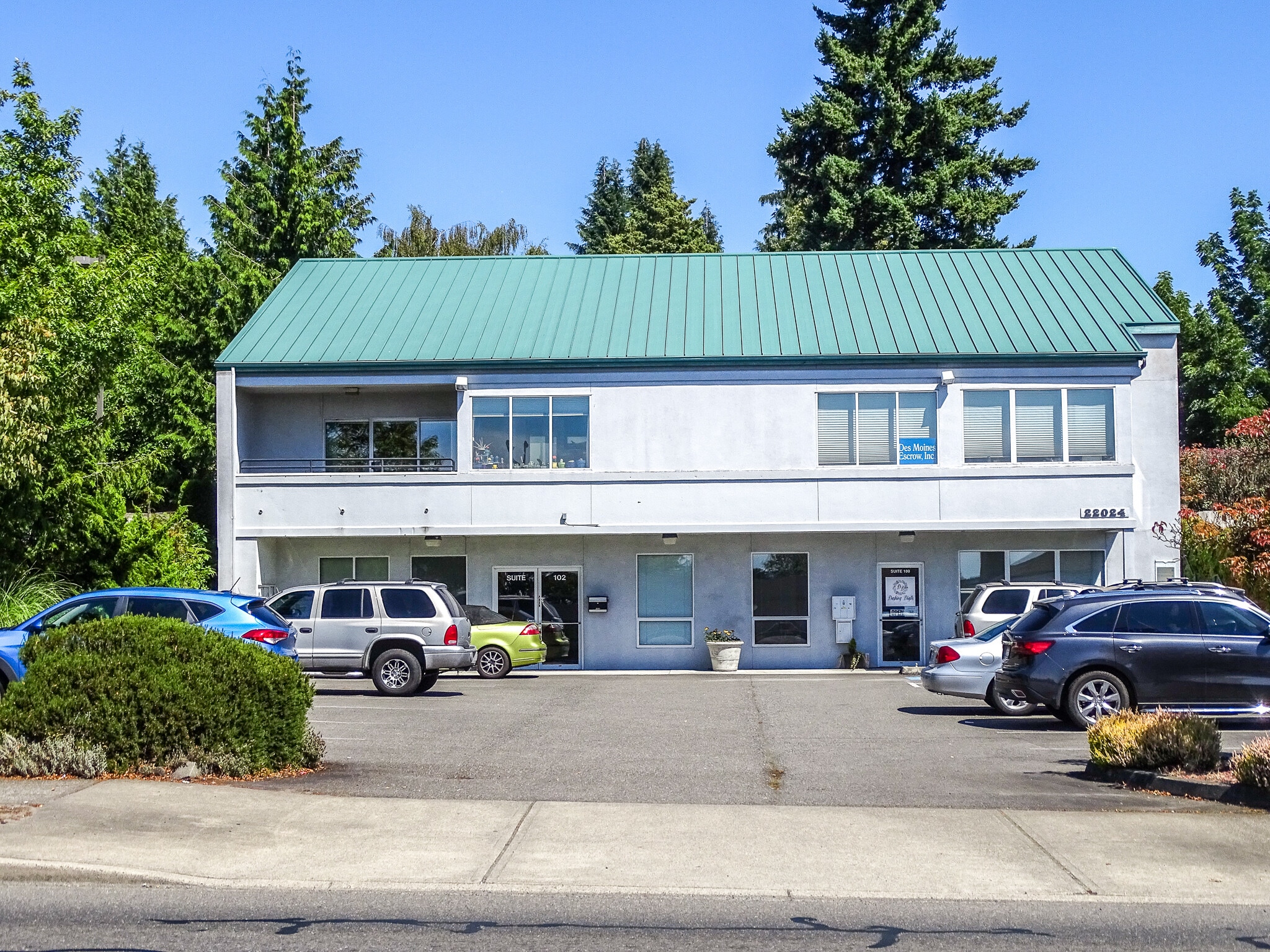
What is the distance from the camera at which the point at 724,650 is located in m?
28.1

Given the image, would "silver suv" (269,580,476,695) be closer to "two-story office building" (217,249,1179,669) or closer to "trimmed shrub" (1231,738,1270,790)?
"two-story office building" (217,249,1179,669)

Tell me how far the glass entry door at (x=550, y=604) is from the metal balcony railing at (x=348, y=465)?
2.78 metres

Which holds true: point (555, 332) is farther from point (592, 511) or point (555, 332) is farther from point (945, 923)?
point (945, 923)

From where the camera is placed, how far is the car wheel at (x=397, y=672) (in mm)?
21891

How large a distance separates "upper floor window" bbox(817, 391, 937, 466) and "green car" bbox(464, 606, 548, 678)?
712 centimetres

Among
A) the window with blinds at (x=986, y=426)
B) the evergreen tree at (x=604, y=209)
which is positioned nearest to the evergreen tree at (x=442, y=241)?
the evergreen tree at (x=604, y=209)

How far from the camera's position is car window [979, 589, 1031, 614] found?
21531 mm

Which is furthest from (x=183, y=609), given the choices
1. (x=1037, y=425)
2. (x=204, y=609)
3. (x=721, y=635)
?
(x=1037, y=425)

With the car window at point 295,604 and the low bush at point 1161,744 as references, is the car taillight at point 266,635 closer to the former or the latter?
the car window at point 295,604

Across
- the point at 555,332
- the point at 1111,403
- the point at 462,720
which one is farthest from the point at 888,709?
the point at 555,332

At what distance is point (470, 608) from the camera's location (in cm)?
2680

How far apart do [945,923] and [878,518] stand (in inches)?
794

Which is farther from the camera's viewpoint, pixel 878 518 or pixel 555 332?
pixel 555 332

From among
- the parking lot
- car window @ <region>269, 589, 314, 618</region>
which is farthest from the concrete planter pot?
car window @ <region>269, 589, 314, 618</region>
